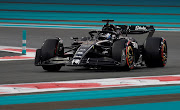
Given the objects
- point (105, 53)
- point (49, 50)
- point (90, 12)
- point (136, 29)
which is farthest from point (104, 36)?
point (90, 12)

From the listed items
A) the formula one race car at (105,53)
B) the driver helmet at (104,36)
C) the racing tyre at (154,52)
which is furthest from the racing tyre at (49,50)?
the racing tyre at (154,52)

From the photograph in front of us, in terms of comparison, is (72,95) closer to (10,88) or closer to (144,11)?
(10,88)

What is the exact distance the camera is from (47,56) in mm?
10922

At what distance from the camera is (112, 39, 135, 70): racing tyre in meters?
10.7

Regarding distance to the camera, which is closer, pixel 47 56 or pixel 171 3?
pixel 47 56

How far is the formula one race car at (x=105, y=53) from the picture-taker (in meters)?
10.7

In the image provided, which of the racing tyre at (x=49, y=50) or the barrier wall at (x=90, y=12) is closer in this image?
the racing tyre at (x=49, y=50)

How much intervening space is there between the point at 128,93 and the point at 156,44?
14.6 ft

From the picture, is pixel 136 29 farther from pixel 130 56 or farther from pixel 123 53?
pixel 123 53

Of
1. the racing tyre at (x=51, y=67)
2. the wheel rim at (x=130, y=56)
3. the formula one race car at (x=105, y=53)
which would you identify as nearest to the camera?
the formula one race car at (x=105, y=53)

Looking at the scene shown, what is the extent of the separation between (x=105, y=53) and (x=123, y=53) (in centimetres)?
72

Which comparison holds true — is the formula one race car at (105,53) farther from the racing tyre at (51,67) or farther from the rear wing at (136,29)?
the rear wing at (136,29)

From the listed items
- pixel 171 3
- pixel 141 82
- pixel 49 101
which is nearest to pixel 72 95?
pixel 49 101

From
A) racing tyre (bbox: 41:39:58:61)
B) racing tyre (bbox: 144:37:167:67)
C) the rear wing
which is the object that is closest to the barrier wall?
the rear wing
